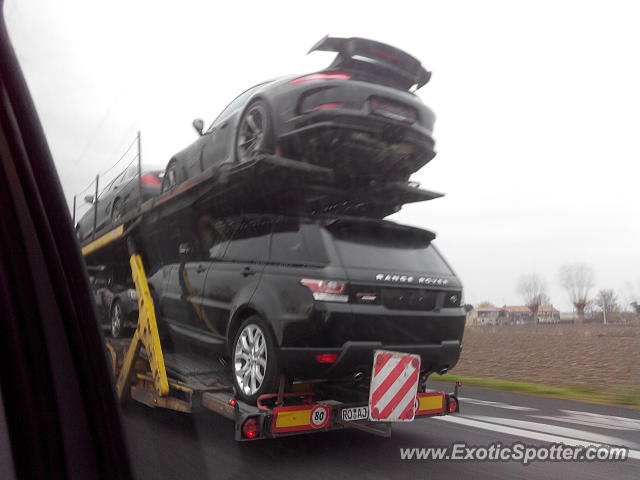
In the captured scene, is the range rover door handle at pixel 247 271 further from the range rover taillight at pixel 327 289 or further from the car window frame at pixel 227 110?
the car window frame at pixel 227 110

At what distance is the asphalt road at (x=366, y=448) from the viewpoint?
3.36 m

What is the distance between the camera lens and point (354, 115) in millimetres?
3541

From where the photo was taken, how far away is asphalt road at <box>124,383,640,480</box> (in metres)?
3.36

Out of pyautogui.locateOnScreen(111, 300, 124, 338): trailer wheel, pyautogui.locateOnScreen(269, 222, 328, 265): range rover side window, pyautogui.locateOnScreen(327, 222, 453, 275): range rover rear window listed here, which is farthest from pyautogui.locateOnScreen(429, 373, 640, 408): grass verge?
pyautogui.locateOnScreen(111, 300, 124, 338): trailer wheel

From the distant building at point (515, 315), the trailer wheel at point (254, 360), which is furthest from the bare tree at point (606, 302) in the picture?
the trailer wheel at point (254, 360)

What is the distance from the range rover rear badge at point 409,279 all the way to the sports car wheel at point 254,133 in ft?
3.88

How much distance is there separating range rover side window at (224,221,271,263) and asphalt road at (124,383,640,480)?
3.73 feet

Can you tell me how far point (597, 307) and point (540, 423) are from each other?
5.80 ft

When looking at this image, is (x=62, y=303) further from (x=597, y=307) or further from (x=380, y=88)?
(x=597, y=307)

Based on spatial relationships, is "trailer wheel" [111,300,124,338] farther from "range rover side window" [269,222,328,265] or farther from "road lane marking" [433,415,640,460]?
"road lane marking" [433,415,640,460]

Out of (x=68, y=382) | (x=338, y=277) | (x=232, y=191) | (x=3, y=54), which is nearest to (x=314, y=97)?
(x=232, y=191)

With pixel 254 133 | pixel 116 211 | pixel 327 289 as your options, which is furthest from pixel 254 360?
pixel 116 211

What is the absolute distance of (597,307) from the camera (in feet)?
11.4

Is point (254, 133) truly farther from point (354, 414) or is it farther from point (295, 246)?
point (354, 414)
